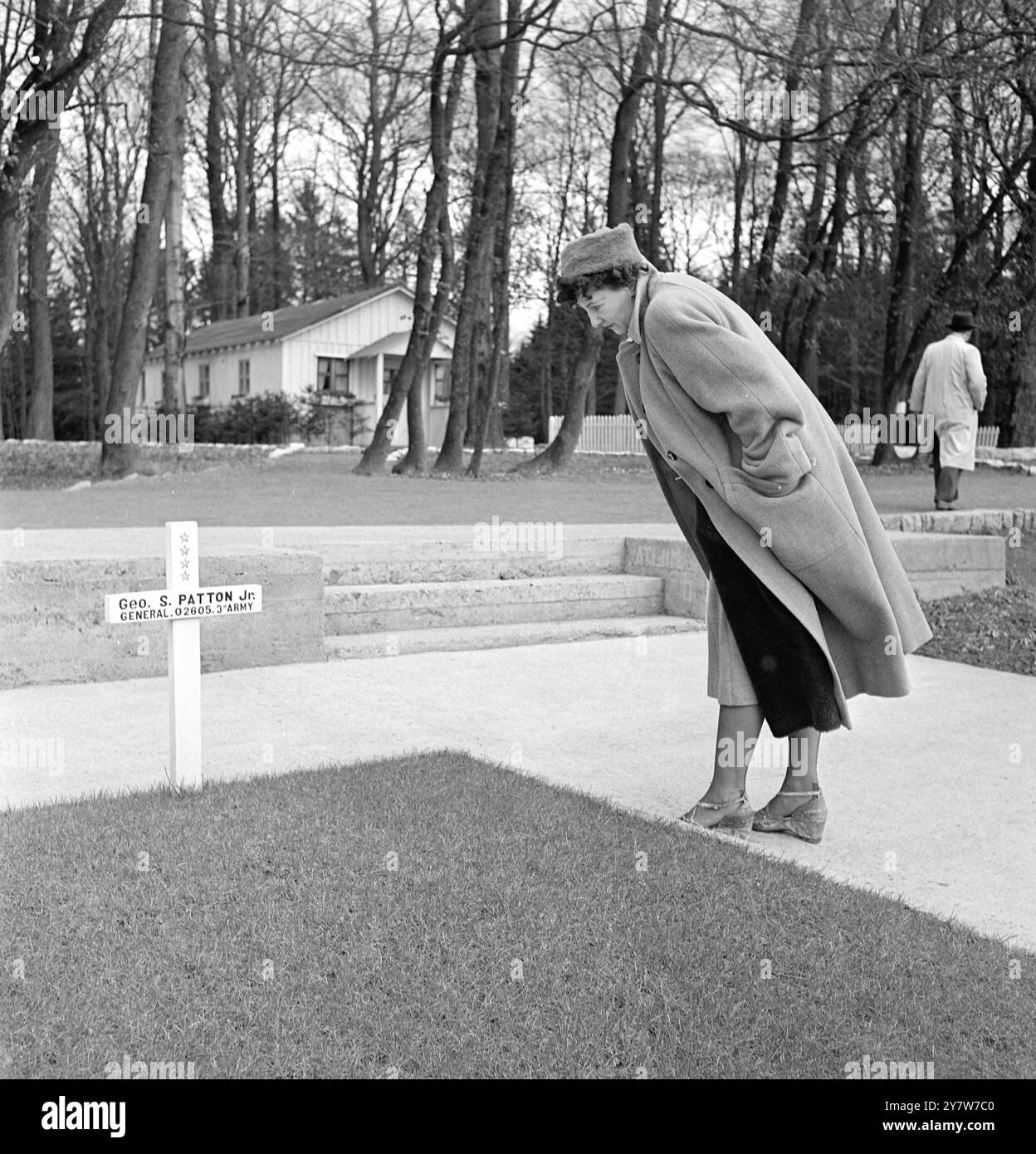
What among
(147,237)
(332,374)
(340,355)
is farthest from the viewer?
(332,374)

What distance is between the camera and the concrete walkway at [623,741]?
450cm

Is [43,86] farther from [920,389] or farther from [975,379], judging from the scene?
[975,379]

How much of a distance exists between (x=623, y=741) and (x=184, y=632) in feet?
7.08

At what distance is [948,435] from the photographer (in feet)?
42.0

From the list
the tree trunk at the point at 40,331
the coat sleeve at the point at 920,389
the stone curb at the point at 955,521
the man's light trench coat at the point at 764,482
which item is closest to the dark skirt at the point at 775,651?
the man's light trench coat at the point at 764,482

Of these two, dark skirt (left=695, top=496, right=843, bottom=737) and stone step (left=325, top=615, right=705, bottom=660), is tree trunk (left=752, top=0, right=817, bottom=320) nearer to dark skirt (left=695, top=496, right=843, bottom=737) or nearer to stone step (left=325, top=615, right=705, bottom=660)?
stone step (left=325, top=615, right=705, bottom=660)

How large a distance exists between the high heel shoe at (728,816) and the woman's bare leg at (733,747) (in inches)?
0.6

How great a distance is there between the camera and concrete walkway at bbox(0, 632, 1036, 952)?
4496mm

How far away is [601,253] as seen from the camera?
4.36m

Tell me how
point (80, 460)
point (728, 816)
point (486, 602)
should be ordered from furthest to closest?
1. point (80, 460)
2. point (486, 602)
3. point (728, 816)

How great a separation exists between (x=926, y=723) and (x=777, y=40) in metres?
10.3

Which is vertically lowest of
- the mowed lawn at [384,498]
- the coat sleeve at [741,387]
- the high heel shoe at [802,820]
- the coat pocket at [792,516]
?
the high heel shoe at [802,820]

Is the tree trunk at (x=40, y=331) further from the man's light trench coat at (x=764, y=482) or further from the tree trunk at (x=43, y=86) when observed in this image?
the man's light trench coat at (x=764, y=482)

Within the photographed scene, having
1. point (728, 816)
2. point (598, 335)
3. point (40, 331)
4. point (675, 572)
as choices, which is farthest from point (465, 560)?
point (40, 331)
